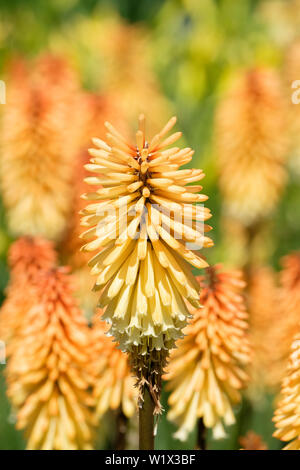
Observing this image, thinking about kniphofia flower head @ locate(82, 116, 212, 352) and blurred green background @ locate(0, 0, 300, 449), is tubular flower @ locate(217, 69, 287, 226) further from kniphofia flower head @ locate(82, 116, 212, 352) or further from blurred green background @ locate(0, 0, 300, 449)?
kniphofia flower head @ locate(82, 116, 212, 352)

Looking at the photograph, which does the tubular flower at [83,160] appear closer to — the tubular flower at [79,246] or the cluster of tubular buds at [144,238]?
the tubular flower at [79,246]

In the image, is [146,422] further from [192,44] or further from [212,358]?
[192,44]

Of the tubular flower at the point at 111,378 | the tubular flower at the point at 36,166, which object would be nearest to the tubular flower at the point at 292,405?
the tubular flower at the point at 111,378

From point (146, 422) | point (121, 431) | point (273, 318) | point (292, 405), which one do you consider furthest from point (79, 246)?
point (292, 405)

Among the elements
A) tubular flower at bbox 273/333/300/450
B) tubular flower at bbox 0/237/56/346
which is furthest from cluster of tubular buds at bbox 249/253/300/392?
tubular flower at bbox 0/237/56/346

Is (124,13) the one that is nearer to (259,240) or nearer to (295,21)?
(295,21)

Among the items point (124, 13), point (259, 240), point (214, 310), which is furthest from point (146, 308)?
point (124, 13)
